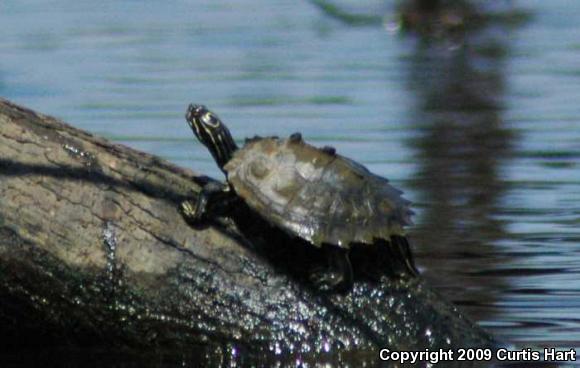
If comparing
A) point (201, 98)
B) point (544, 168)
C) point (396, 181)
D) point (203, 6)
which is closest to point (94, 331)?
point (396, 181)

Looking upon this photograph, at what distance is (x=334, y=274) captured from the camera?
568 cm

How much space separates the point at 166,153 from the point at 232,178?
3637 millimetres

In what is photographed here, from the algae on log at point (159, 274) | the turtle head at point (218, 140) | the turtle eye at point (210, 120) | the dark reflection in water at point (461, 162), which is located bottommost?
the algae on log at point (159, 274)

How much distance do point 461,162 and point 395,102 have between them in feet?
5.84

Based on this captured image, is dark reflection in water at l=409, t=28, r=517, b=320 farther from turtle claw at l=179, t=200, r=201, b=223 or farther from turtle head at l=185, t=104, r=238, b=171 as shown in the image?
turtle claw at l=179, t=200, r=201, b=223

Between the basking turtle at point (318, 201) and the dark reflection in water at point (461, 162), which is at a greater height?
the dark reflection in water at point (461, 162)

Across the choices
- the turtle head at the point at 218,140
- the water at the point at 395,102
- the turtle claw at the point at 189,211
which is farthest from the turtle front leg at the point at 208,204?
the water at the point at 395,102

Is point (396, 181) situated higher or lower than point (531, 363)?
higher

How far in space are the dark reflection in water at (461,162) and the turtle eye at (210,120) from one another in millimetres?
1240

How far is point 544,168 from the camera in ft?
30.1

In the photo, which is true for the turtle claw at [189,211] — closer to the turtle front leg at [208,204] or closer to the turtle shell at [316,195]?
the turtle front leg at [208,204]

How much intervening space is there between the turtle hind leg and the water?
0.79 m

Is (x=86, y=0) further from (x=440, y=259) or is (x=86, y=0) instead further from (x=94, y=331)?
(x=94, y=331)

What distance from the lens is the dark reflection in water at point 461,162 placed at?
286 inches
